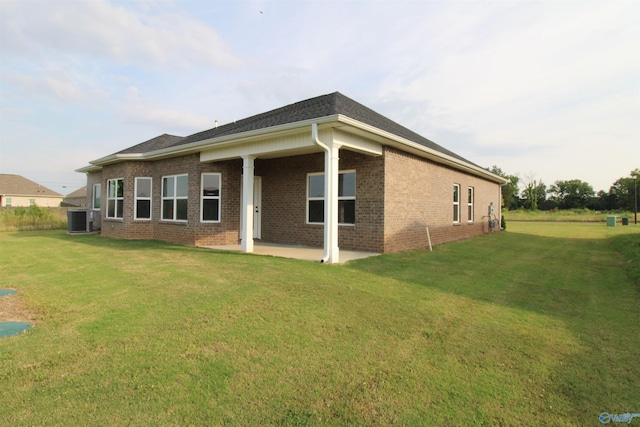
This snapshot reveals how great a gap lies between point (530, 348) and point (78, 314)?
5186 millimetres

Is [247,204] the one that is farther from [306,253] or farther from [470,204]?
[470,204]

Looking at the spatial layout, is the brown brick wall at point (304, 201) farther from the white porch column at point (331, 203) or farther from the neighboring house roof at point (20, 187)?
the neighboring house roof at point (20, 187)

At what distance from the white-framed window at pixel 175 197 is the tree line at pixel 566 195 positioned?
154ft

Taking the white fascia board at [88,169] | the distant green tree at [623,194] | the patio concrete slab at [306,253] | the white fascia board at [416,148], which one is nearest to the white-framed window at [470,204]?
the white fascia board at [416,148]

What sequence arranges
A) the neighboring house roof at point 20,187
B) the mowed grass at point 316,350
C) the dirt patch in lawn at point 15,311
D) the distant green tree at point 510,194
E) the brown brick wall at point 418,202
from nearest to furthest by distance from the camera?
the mowed grass at point 316,350 < the dirt patch in lawn at point 15,311 < the brown brick wall at point 418,202 < the neighboring house roof at point 20,187 < the distant green tree at point 510,194

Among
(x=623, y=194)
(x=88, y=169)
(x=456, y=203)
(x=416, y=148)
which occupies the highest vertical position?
(x=623, y=194)

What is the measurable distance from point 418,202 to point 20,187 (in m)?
53.2

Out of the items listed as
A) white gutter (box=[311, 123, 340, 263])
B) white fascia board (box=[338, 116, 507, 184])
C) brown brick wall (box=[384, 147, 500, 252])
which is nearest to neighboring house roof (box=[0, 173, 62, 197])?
white gutter (box=[311, 123, 340, 263])

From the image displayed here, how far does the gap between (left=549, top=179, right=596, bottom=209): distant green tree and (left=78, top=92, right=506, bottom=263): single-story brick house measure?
176ft

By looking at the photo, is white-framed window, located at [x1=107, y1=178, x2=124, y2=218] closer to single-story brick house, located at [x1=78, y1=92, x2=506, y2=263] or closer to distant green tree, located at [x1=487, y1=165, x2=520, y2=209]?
single-story brick house, located at [x1=78, y1=92, x2=506, y2=263]

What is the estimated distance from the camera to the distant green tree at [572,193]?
55.7 metres

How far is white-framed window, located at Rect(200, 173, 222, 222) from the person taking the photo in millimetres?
11383

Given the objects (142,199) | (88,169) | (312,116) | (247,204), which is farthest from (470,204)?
(88,169)

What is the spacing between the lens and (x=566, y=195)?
200 feet
